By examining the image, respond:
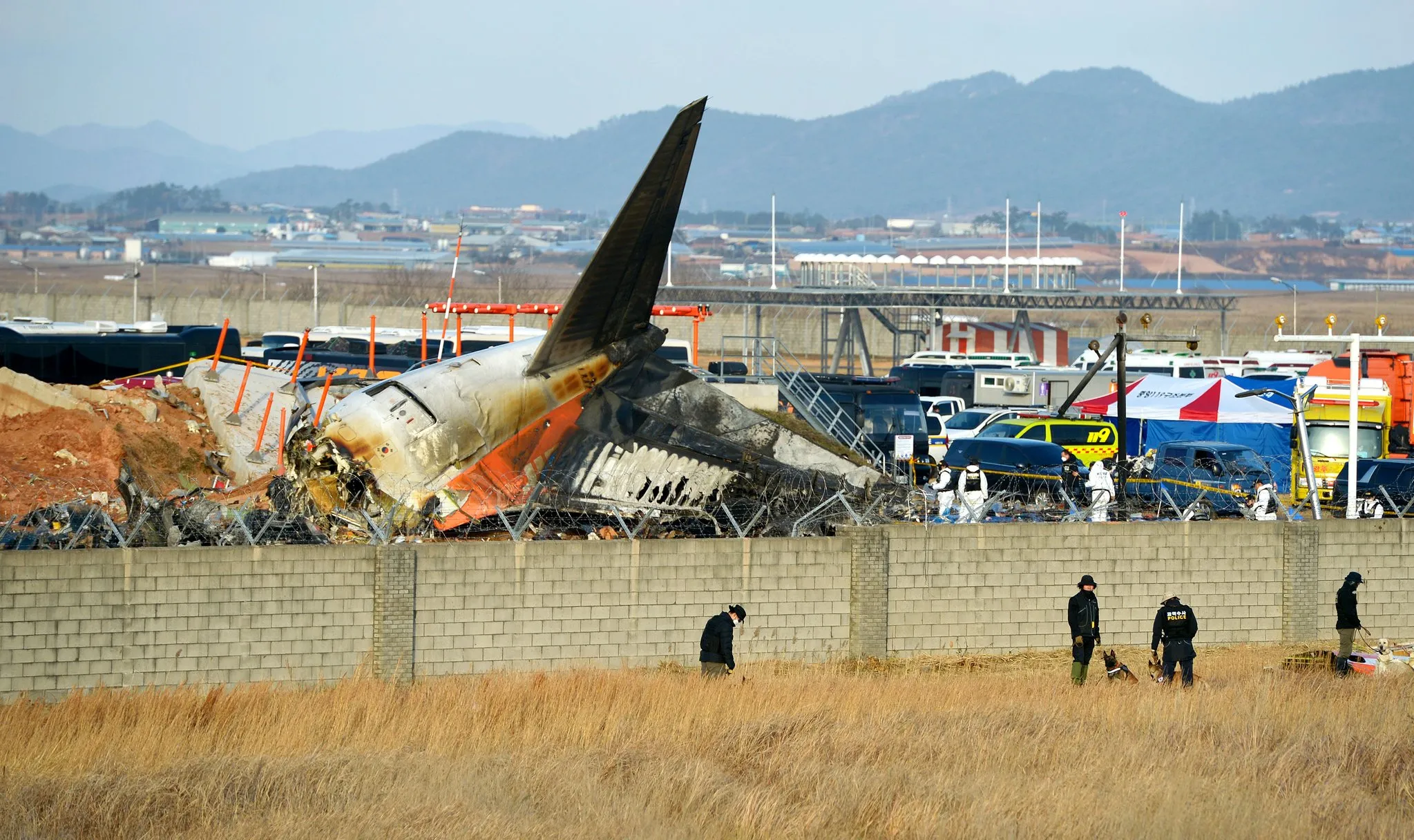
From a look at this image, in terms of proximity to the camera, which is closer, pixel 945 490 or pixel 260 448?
pixel 945 490

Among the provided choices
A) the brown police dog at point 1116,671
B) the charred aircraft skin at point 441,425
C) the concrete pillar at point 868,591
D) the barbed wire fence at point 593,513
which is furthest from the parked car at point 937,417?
the brown police dog at point 1116,671

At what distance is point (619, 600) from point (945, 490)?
875 centimetres

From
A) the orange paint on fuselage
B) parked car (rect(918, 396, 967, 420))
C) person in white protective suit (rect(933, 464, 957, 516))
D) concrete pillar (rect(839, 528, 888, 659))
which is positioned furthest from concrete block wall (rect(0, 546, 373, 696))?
parked car (rect(918, 396, 967, 420))

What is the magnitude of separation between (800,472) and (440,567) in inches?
262

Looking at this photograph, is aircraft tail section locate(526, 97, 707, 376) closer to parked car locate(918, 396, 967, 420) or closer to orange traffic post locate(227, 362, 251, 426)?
orange traffic post locate(227, 362, 251, 426)

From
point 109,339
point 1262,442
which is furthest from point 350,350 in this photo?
point 1262,442

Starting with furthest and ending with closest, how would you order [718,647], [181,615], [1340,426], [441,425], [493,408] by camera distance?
[1340,426]
[493,408]
[441,425]
[181,615]
[718,647]

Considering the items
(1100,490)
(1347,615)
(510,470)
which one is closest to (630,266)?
(510,470)

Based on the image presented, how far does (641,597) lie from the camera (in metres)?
20.3

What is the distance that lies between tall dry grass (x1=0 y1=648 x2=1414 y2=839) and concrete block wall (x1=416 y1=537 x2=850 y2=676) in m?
0.51

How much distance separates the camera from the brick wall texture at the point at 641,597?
18.8m

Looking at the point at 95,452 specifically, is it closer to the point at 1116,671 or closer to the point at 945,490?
the point at 945,490

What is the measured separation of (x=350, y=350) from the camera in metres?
55.0

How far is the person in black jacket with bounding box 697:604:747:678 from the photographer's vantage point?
1873 centimetres
